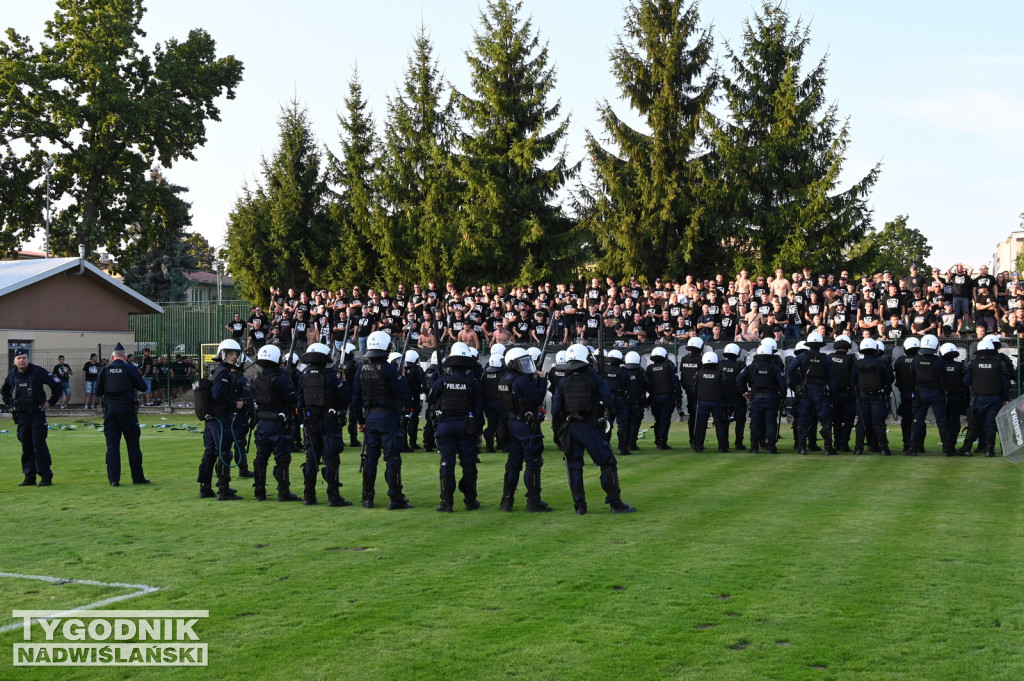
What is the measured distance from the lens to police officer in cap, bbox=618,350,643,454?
19.0 metres

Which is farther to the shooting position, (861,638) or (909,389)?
(909,389)

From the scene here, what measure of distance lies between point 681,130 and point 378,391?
31131 mm

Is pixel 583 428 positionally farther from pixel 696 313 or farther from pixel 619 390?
pixel 696 313

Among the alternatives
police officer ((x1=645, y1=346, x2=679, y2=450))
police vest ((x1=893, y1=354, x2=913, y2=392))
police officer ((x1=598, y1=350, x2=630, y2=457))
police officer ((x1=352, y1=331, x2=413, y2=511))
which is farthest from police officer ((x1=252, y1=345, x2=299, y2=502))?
police vest ((x1=893, y1=354, x2=913, y2=392))

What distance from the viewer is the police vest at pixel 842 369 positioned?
18.3 meters

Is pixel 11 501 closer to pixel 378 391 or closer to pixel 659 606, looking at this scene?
pixel 378 391

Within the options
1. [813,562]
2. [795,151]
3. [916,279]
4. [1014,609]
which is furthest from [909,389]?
[795,151]

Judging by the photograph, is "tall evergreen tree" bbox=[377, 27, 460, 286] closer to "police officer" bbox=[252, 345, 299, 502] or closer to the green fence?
the green fence

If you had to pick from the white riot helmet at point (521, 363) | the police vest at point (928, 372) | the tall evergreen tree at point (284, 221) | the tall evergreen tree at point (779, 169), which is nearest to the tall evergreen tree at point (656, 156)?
the tall evergreen tree at point (779, 169)

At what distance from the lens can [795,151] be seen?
39.2m

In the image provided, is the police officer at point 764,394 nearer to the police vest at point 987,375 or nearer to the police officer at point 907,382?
the police officer at point 907,382

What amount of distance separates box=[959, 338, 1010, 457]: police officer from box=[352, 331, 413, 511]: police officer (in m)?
10.8

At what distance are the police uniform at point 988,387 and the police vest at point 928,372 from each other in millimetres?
497

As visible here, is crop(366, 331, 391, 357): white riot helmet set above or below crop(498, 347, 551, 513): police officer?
above
